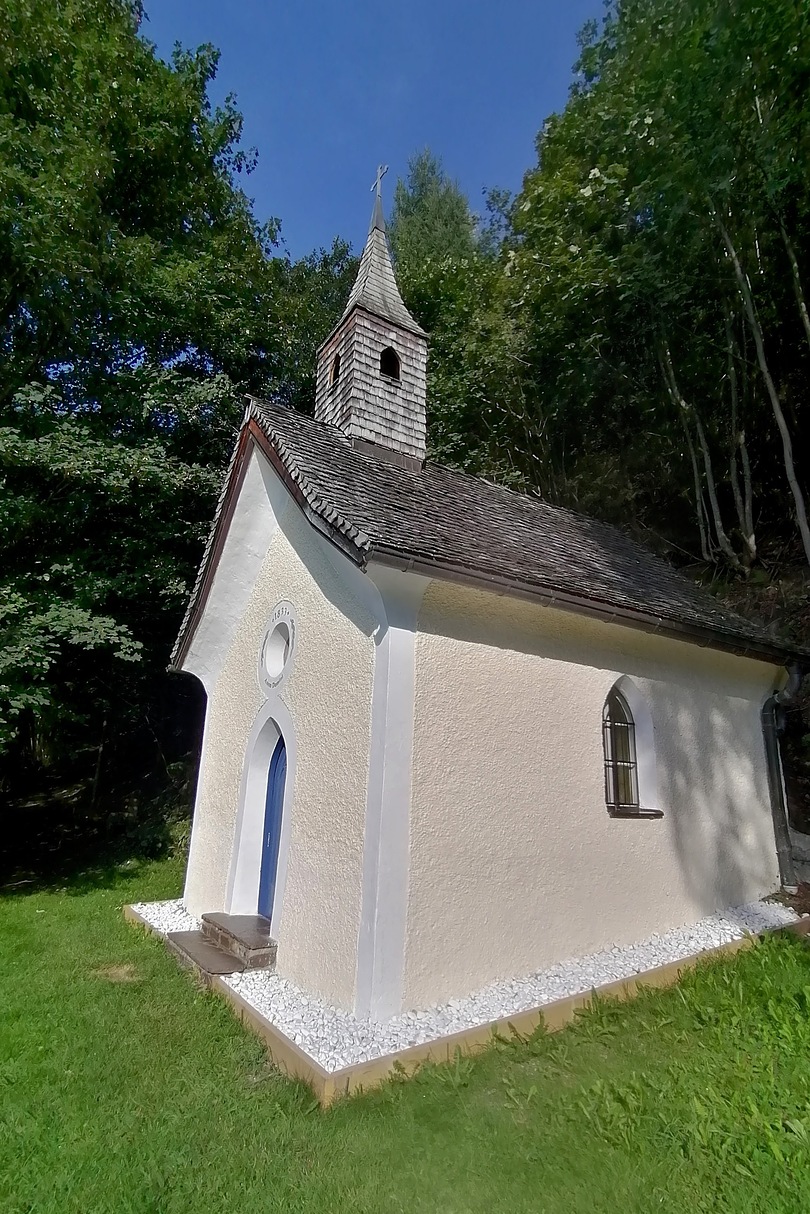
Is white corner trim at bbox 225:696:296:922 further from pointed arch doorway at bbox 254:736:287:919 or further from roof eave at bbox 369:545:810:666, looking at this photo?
roof eave at bbox 369:545:810:666

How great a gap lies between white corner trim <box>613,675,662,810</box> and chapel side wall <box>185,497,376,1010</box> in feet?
10.7

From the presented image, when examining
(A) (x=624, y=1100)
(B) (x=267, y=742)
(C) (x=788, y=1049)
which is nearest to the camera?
(A) (x=624, y=1100)

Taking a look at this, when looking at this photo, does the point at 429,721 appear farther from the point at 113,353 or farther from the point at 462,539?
the point at 113,353

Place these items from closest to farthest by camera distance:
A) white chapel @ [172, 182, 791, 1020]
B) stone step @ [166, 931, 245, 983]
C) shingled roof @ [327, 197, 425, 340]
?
white chapel @ [172, 182, 791, 1020], stone step @ [166, 931, 245, 983], shingled roof @ [327, 197, 425, 340]

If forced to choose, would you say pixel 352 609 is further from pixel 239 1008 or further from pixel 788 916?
pixel 788 916

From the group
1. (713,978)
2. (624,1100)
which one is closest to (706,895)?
(713,978)

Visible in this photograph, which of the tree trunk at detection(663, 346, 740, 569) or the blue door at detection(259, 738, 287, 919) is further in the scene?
the tree trunk at detection(663, 346, 740, 569)

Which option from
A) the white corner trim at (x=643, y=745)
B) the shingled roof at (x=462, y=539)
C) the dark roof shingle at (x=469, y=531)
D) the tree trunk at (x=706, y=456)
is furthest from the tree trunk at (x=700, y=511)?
the white corner trim at (x=643, y=745)

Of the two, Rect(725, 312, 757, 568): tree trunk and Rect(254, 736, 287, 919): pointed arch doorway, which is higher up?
Rect(725, 312, 757, 568): tree trunk

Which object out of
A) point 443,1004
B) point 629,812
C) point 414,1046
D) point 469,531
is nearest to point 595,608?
point 469,531

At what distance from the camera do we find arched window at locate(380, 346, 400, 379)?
8.62 metres

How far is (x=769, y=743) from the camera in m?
→ 8.55

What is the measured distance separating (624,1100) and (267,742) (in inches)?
179

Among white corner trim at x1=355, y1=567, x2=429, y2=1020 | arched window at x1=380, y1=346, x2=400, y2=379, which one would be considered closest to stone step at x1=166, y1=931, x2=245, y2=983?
white corner trim at x1=355, y1=567, x2=429, y2=1020
